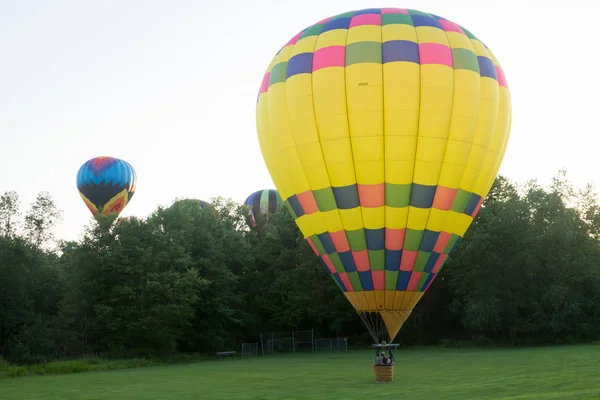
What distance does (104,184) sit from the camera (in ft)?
184

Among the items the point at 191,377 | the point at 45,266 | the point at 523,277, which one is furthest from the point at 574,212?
the point at 45,266

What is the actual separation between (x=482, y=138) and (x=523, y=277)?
27.6 meters

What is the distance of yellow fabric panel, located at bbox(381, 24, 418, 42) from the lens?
1819cm

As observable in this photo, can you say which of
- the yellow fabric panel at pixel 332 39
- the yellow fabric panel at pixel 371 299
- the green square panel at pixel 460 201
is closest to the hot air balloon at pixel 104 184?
the yellow fabric panel at pixel 332 39

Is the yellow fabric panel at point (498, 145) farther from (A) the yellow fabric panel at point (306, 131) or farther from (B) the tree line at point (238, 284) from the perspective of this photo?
(B) the tree line at point (238, 284)

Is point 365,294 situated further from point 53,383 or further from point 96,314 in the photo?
point 96,314

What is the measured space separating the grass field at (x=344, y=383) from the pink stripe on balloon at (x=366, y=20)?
31.8ft

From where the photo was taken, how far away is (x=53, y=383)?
81.3 ft

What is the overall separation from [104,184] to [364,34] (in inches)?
1639

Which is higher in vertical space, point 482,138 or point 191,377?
point 482,138

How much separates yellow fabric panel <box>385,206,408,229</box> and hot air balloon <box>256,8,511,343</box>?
0.03m

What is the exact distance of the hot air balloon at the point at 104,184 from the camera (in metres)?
→ 56.1

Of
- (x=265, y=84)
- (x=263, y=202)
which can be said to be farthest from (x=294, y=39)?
(x=263, y=202)

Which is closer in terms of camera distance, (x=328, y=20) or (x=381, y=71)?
(x=381, y=71)
